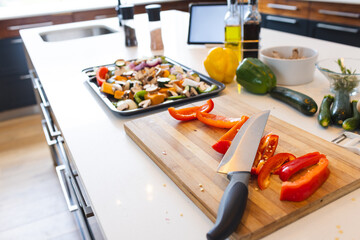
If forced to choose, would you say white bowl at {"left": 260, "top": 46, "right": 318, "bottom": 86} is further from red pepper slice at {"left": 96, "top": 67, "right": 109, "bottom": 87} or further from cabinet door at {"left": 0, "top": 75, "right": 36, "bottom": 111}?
cabinet door at {"left": 0, "top": 75, "right": 36, "bottom": 111}

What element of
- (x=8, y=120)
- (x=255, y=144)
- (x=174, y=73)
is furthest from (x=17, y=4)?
(x=255, y=144)

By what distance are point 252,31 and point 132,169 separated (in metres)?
0.73

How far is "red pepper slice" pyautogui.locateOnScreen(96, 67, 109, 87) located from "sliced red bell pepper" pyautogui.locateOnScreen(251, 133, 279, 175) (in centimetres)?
67

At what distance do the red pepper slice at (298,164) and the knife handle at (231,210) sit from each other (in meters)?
0.08

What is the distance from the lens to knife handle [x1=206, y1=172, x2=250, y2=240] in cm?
52

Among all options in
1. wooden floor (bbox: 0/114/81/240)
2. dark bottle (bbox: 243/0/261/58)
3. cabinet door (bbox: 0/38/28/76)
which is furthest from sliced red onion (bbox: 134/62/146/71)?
cabinet door (bbox: 0/38/28/76)

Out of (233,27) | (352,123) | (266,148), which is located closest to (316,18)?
(233,27)

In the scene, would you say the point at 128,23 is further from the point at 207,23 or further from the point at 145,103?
the point at 145,103

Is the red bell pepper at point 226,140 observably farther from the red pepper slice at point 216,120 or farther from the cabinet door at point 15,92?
the cabinet door at point 15,92

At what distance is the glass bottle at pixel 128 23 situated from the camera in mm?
1774

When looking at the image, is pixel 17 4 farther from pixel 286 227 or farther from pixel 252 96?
pixel 286 227

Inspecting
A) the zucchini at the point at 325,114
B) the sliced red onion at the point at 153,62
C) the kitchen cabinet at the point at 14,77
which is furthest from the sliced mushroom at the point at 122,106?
the kitchen cabinet at the point at 14,77

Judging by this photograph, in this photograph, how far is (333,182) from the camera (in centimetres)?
66

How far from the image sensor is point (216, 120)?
0.90 meters
